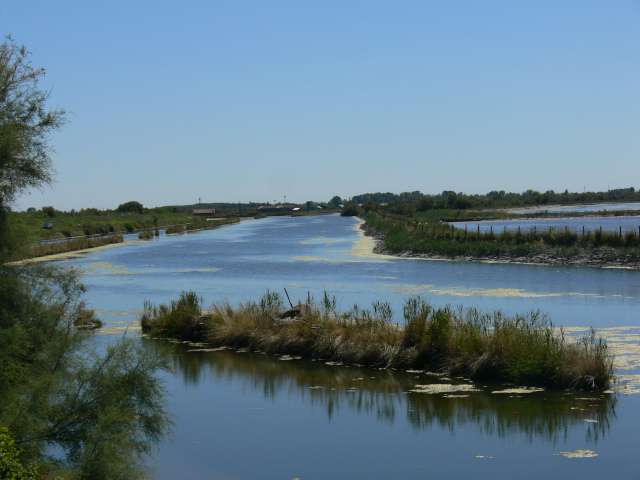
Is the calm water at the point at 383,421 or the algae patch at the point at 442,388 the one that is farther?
the algae patch at the point at 442,388

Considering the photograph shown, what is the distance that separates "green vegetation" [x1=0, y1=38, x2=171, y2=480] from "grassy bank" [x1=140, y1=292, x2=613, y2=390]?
7.14 m

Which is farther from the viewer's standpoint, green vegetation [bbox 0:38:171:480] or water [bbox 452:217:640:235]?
water [bbox 452:217:640:235]

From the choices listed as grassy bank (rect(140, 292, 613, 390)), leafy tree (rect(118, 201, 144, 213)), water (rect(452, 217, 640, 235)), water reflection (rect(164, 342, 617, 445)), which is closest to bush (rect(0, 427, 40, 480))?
water reflection (rect(164, 342, 617, 445))

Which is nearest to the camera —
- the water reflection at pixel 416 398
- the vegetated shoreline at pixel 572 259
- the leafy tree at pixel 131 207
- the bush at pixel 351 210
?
the water reflection at pixel 416 398

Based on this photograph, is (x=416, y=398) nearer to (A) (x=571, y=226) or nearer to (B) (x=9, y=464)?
(B) (x=9, y=464)

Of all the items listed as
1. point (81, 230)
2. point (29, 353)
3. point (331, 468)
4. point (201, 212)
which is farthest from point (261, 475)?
point (201, 212)

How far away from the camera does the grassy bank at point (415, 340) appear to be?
41.1 feet

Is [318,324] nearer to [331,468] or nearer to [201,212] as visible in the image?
[331,468]

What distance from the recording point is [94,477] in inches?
272

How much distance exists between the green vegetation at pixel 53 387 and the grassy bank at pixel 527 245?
33.4 metres

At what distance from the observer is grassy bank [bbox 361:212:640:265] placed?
37500mm

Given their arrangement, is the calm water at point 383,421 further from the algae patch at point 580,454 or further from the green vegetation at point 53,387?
the green vegetation at point 53,387

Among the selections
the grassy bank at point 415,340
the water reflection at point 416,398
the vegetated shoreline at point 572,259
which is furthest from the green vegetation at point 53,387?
the vegetated shoreline at point 572,259

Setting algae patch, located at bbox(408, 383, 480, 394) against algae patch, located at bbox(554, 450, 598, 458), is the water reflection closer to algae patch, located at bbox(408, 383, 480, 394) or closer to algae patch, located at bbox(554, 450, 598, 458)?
algae patch, located at bbox(408, 383, 480, 394)
